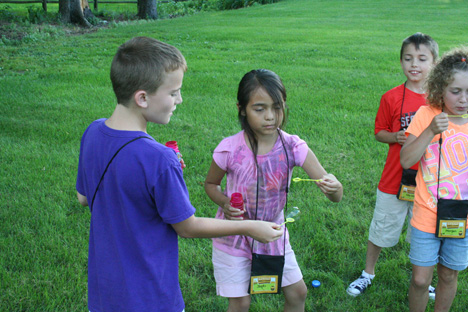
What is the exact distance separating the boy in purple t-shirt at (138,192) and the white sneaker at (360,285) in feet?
5.54

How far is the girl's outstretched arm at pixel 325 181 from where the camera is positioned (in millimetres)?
2391

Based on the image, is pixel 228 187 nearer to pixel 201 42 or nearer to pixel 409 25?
pixel 201 42

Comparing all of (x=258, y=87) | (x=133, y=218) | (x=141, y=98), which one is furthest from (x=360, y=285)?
(x=141, y=98)

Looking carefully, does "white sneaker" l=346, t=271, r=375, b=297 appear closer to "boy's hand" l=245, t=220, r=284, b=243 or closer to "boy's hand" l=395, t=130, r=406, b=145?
"boy's hand" l=395, t=130, r=406, b=145

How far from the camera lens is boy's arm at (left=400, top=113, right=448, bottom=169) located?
8.37 feet

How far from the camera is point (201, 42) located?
13.0 meters

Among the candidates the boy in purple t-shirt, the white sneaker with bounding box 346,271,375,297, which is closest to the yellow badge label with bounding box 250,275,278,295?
the boy in purple t-shirt

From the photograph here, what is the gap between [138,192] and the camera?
1815 millimetres

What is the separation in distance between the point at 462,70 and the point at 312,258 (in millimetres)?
1812

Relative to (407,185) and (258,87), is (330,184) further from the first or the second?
(407,185)

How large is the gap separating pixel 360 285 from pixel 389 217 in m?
0.54

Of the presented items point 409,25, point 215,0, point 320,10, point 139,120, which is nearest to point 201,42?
point 409,25

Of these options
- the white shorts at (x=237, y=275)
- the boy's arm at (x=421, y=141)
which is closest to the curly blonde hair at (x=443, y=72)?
the boy's arm at (x=421, y=141)

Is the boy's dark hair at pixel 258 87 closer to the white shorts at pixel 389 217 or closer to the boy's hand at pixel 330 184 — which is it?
the boy's hand at pixel 330 184
